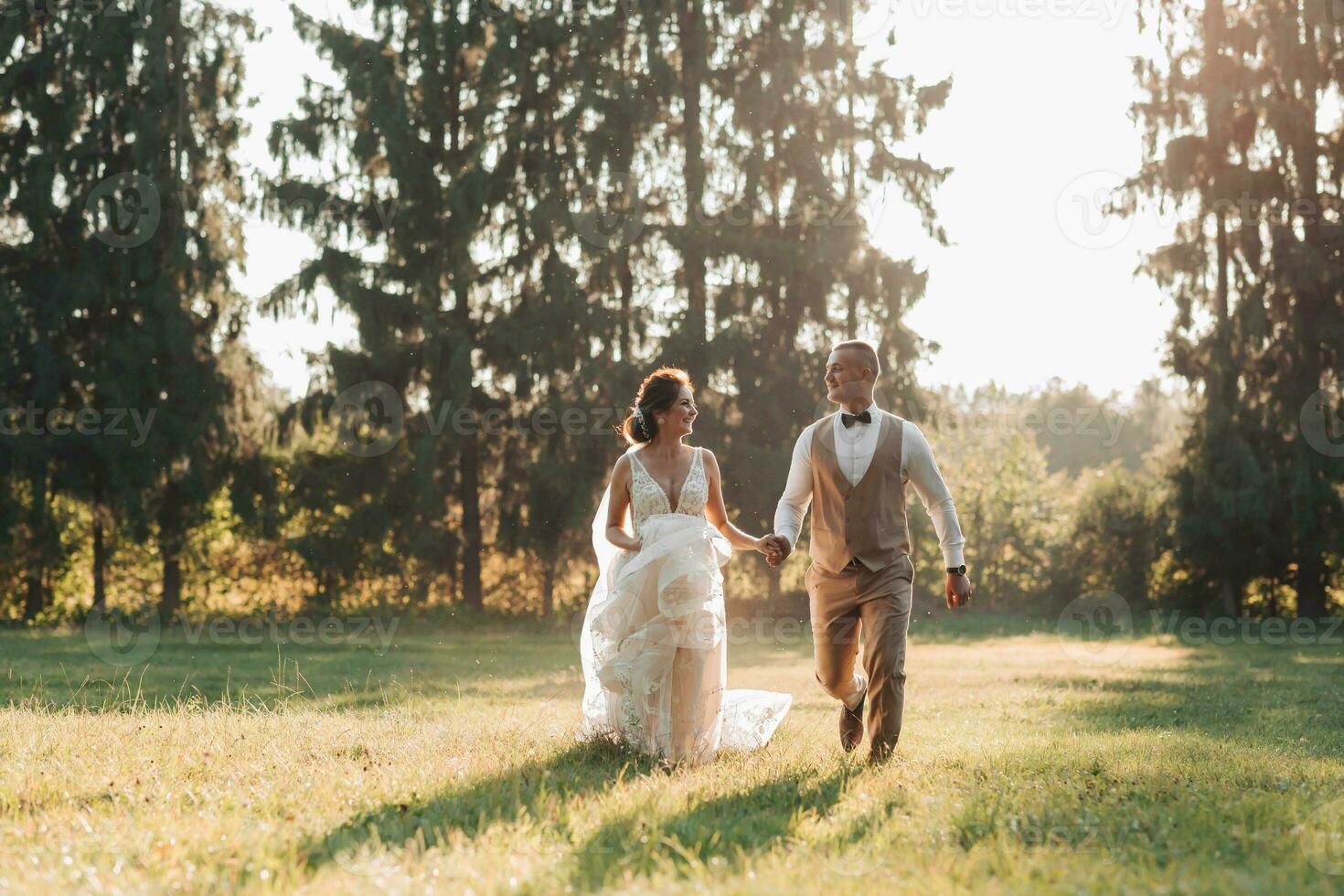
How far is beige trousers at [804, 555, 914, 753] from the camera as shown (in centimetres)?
683

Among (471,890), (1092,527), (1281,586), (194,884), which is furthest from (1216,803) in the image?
(1092,527)

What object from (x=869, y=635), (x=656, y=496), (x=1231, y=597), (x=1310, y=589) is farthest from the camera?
(x=1231, y=597)

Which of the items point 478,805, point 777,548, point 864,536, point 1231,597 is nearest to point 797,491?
Answer: point 777,548

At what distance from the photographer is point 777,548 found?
702 centimetres

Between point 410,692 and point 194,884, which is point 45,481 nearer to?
point 410,692

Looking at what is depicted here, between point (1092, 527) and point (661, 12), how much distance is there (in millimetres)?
18540

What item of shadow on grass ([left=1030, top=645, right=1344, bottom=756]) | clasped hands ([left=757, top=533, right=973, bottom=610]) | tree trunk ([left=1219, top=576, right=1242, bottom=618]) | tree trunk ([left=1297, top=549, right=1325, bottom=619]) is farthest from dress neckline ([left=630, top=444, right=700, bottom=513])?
tree trunk ([left=1219, top=576, right=1242, bottom=618])

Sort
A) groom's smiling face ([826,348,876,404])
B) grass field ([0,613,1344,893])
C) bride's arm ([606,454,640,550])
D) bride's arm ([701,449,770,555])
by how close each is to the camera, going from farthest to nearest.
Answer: bride's arm ([701,449,770,555])
bride's arm ([606,454,640,550])
groom's smiling face ([826,348,876,404])
grass field ([0,613,1344,893])

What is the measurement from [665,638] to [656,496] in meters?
0.90

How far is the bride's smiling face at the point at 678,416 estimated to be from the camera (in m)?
7.35

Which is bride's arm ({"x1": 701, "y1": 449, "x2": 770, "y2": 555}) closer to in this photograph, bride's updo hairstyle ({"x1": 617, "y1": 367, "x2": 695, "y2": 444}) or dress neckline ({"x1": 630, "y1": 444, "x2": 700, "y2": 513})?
dress neckline ({"x1": 630, "y1": 444, "x2": 700, "y2": 513})

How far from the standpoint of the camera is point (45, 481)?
24.0 m

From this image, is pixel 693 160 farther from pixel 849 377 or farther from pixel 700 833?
pixel 700 833

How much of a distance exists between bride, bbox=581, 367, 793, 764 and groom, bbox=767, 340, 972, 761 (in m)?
0.47
